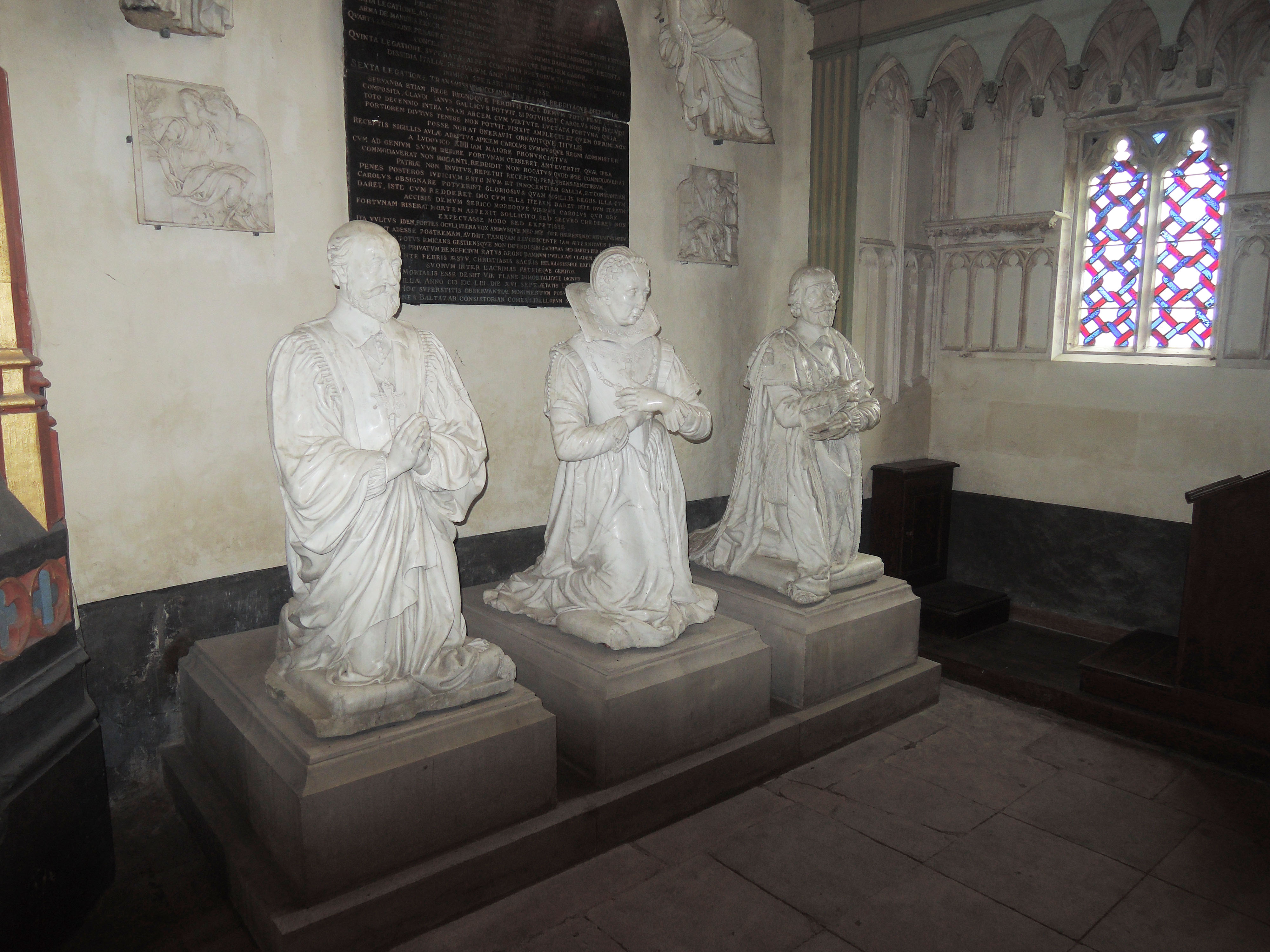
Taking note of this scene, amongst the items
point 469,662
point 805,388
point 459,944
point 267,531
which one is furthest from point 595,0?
point 459,944

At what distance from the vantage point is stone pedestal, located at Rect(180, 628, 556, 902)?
2.52 metres

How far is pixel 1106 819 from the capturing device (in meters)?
3.38

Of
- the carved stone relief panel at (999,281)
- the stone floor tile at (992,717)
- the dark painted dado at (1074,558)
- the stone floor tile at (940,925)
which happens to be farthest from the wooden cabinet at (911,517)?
the stone floor tile at (940,925)

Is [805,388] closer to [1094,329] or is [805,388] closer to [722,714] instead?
[722,714]

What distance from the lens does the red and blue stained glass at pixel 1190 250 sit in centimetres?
532

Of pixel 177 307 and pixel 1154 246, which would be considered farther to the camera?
pixel 1154 246

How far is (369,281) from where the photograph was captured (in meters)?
2.74

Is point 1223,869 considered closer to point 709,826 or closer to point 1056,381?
point 709,826

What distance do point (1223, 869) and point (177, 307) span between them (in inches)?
177

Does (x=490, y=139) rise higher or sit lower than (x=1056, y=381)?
higher

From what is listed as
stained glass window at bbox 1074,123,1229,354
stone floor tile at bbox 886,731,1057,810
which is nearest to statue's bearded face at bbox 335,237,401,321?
stone floor tile at bbox 886,731,1057,810

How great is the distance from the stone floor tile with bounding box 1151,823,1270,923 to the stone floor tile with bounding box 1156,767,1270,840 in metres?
0.10

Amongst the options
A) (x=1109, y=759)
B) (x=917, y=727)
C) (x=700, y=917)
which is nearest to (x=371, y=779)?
(x=700, y=917)

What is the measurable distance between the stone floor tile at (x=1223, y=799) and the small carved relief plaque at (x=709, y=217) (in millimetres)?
3658
